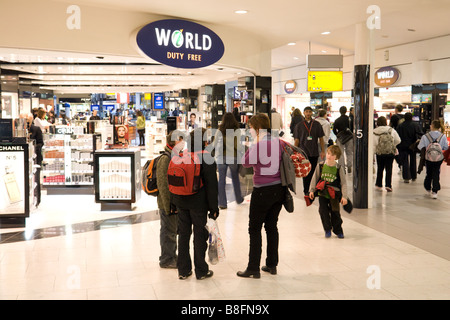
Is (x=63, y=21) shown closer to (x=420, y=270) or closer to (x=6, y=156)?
(x=6, y=156)

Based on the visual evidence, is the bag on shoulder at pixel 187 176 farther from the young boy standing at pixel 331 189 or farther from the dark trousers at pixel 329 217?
the dark trousers at pixel 329 217

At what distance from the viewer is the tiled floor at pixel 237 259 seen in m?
4.50

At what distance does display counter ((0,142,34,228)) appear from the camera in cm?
703

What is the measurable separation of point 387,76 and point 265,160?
12.4 meters

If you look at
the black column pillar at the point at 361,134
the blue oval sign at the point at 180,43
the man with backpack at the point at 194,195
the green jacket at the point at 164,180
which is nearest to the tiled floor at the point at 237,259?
the man with backpack at the point at 194,195

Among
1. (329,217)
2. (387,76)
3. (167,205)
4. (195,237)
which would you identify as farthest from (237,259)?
(387,76)

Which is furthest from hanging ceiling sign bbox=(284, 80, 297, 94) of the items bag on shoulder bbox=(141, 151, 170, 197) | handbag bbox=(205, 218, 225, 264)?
handbag bbox=(205, 218, 225, 264)

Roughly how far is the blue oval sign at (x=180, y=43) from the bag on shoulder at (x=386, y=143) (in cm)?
369

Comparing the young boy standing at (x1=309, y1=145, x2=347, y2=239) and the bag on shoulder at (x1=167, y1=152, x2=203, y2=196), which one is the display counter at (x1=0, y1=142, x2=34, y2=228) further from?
the young boy standing at (x1=309, y1=145, x2=347, y2=239)

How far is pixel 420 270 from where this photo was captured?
511 cm

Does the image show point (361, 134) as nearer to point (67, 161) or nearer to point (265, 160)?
point (265, 160)

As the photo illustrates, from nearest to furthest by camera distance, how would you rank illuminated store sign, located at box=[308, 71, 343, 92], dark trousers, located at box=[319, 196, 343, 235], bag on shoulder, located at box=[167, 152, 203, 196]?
bag on shoulder, located at box=[167, 152, 203, 196], dark trousers, located at box=[319, 196, 343, 235], illuminated store sign, located at box=[308, 71, 343, 92]

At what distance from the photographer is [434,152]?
356 inches

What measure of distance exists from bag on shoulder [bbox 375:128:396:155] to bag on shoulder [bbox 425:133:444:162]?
0.78m
